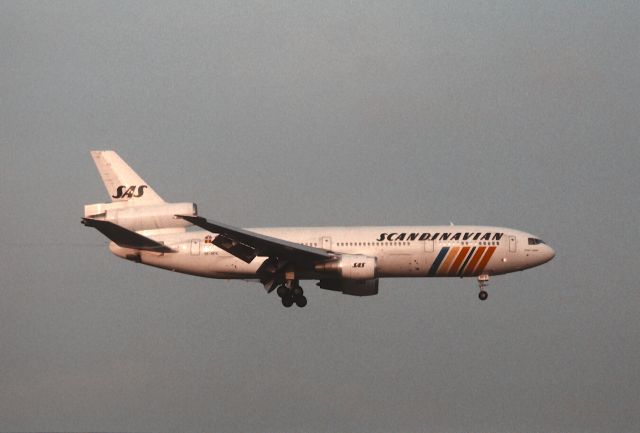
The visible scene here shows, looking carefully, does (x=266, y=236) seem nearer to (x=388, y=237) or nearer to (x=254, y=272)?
(x=254, y=272)

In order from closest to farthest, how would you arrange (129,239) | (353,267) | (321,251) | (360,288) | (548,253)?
1. (353,267)
2. (321,251)
3. (129,239)
4. (548,253)
5. (360,288)

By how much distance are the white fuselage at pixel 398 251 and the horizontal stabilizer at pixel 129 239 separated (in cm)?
30

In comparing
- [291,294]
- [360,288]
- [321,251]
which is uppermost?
[321,251]

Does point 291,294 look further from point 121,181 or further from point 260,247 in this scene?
point 121,181

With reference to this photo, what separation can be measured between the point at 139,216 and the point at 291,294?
26.3 ft

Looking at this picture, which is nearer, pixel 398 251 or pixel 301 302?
pixel 398 251

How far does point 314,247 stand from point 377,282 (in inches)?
150

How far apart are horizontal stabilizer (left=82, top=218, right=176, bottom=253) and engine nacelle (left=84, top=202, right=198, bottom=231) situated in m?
0.47

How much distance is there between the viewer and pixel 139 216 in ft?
169

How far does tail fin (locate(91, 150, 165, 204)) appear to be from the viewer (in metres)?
56.0

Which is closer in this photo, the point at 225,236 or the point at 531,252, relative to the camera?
the point at 225,236

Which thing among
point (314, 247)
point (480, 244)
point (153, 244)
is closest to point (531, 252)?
point (480, 244)

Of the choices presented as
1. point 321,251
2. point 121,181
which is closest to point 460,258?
point 321,251

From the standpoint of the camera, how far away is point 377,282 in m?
54.1
